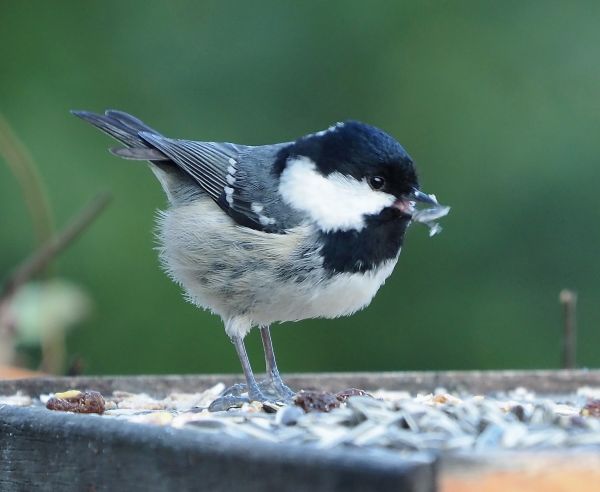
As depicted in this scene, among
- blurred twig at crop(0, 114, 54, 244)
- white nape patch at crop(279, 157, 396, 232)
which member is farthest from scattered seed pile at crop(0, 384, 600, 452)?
blurred twig at crop(0, 114, 54, 244)

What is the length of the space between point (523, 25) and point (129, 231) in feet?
6.43

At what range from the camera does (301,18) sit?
4785 mm

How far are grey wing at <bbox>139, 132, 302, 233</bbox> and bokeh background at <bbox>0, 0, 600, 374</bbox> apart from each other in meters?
1.65

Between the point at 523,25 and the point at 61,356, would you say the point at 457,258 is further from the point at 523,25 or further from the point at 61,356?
the point at 61,356

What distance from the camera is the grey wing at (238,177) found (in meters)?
2.45

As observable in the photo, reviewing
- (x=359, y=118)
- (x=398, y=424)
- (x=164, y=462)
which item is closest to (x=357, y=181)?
(x=398, y=424)

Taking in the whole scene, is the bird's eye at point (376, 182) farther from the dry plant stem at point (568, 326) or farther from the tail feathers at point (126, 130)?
the dry plant stem at point (568, 326)

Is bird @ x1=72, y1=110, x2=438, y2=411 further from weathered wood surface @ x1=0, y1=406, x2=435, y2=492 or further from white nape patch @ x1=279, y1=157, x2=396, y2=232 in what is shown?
weathered wood surface @ x1=0, y1=406, x2=435, y2=492

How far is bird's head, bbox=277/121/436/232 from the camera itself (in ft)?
7.62

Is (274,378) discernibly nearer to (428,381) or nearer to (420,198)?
(428,381)

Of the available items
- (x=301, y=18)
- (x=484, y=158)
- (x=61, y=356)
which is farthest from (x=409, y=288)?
(x=61, y=356)

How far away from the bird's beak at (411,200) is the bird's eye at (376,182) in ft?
0.17

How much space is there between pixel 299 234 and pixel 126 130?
2.42ft

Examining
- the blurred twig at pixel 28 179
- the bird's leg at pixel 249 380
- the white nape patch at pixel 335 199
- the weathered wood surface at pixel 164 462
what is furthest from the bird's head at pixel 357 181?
the blurred twig at pixel 28 179
